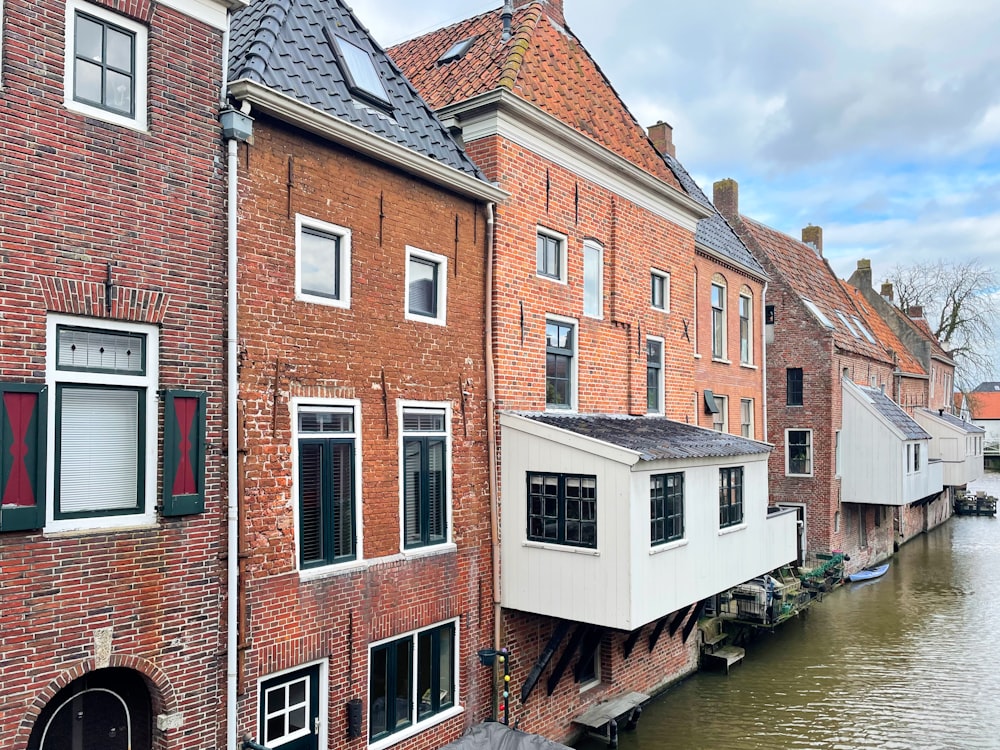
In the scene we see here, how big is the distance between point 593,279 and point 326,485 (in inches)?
280

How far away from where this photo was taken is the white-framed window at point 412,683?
32.6ft

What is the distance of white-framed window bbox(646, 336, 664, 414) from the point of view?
16.2 m

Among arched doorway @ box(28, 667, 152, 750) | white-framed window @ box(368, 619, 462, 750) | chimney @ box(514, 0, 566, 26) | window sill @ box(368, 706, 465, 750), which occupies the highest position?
chimney @ box(514, 0, 566, 26)

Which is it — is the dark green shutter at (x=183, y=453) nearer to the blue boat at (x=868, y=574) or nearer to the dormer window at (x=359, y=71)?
the dormer window at (x=359, y=71)

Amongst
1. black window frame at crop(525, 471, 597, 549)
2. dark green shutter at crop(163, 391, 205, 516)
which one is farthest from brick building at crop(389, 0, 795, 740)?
dark green shutter at crop(163, 391, 205, 516)

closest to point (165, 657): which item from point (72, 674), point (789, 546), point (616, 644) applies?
point (72, 674)

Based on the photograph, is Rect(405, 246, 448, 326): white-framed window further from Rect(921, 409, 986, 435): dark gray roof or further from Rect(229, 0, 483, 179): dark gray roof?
Rect(921, 409, 986, 435): dark gray roof

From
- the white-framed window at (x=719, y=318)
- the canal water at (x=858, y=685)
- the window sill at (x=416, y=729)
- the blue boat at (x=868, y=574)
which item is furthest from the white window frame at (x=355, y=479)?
the blue boat at (x=868, y=574)

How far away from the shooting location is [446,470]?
36.4ft

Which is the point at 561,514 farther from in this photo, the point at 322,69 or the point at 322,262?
the point at 322,69

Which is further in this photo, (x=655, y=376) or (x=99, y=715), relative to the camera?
(x=655, y=376)

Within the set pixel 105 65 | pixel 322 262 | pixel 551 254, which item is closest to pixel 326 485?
pixel 322 262

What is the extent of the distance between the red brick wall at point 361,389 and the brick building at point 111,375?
0.52 m

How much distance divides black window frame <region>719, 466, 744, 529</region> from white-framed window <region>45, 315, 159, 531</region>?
31.7 ft
